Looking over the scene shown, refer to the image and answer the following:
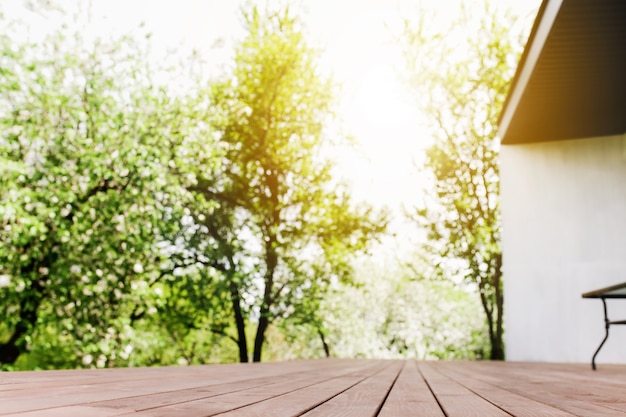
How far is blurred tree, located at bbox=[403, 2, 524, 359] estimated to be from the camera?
1409 cm

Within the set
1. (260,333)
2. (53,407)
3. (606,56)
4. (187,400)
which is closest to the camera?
(53,407)

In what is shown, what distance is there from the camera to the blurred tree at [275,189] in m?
12.6

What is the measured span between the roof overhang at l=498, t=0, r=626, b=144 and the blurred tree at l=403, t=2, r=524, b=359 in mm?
6286

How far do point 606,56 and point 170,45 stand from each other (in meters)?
6.92

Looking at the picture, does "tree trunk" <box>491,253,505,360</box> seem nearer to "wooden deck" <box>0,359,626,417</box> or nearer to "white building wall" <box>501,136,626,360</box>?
"white building wall" <box>501,136,626,360</box>

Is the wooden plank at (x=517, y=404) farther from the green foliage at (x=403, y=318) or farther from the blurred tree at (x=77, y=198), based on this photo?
the green foliage at (x=403, y=318)

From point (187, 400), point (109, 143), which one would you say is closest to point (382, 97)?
point (109, 143)

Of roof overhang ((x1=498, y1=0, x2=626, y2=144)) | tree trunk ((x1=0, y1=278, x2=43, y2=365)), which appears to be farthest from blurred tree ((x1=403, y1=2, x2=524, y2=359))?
tree trunk ((x1=0, y1=278, x2=43, y2=365))

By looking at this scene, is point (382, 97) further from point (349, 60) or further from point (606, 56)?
point (606, 56)

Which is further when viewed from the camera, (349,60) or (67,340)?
(349,60)

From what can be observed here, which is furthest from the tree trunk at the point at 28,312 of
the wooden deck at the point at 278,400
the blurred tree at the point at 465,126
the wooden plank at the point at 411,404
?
the blurred tree at the point at 465,126

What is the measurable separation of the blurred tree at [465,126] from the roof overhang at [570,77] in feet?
20.6

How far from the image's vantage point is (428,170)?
15133 millimetres

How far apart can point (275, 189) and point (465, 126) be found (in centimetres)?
501
